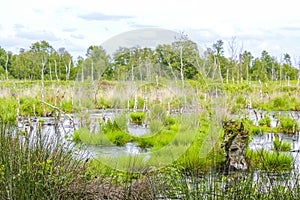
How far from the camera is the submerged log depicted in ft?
22.8

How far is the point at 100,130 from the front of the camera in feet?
24.4

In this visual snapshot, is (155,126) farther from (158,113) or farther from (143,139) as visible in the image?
(143,139)

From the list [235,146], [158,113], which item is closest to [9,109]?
[158,113]

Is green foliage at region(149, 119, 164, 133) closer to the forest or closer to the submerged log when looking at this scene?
the forest

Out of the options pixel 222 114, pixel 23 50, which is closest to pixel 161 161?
pixel 222 114

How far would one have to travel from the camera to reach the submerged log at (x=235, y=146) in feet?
22.8

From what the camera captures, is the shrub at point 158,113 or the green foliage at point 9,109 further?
the green foliage at point 9,109

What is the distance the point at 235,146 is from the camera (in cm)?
698

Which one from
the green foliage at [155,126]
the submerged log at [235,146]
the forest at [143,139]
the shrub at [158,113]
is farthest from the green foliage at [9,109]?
the submerged log at [235,146]

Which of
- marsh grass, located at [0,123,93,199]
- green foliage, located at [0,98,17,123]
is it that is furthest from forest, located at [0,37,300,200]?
green foliage, located at [0,98,17,123]

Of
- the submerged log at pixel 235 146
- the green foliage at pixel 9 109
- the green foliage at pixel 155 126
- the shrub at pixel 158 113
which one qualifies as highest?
the shrub at pixel 158 113

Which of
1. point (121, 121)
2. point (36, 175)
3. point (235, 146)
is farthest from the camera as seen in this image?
point (121, 121)

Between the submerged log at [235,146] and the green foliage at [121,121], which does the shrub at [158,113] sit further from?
the submerged log at [235,146]

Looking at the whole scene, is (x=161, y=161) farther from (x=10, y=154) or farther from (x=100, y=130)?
(x=10, y=154)
